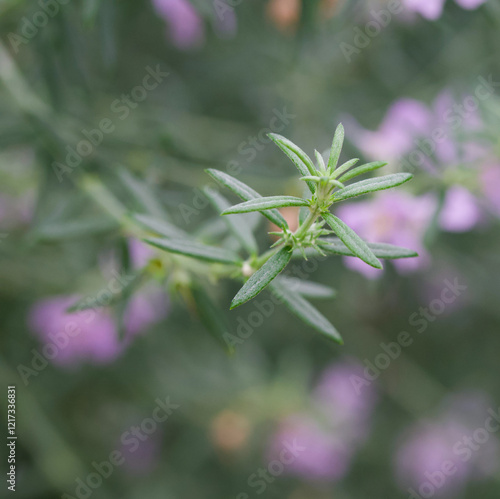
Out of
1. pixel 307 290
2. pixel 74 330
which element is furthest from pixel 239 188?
pixel 74 330

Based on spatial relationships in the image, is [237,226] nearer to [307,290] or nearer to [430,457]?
[307,290]

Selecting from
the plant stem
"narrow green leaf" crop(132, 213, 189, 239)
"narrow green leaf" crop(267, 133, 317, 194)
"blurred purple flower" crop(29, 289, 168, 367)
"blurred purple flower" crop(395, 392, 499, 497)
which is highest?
"blurred purple flower" crop(29, 289, 168, 367)

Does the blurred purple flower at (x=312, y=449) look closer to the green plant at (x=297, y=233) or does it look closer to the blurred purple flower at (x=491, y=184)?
the blurred purple flower at (x=491, y=184)

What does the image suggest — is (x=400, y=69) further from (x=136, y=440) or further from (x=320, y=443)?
(x=136, y=440)

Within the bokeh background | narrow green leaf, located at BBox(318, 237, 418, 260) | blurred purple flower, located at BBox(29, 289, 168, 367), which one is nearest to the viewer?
narrow green leaf, located at BBox(318, 237, 418, 260)

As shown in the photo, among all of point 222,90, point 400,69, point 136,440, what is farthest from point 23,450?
point 400,69

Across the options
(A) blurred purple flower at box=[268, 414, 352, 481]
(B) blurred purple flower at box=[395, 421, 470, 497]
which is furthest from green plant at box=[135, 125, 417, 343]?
(B) blurred purple flower at box=[395, 421, 470, 497]

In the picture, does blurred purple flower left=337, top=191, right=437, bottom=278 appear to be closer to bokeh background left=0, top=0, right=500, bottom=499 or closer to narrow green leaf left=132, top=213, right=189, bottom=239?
bokeh background left=0, top=0, right=500, bottom=499
